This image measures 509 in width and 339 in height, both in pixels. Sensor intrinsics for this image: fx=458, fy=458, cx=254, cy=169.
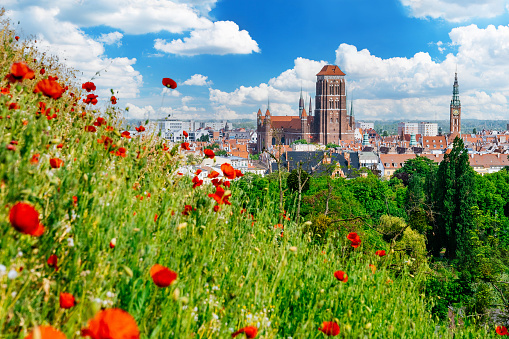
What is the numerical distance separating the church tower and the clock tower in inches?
1980

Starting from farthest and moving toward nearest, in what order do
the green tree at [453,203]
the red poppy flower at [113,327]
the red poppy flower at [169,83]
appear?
the green tree at [453,203], the red poppy flower at [169,83], the red poppy flower at [113,327]

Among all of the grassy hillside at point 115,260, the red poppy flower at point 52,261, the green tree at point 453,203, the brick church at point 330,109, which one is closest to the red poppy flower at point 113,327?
the grassy hillside at point 115,260

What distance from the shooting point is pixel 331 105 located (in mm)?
119875

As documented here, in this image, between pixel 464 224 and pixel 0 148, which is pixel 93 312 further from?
pixel 464 224

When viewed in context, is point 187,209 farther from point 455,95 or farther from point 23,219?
point 455,95

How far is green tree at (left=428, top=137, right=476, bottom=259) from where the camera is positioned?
3219 cm

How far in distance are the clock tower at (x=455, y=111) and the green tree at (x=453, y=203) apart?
12628 cm

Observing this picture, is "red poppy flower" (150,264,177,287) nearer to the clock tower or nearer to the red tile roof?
the red tile roof

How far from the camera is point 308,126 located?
129 m

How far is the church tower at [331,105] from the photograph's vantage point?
393 ft

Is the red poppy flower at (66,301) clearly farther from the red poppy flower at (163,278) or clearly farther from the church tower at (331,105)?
the church tower at (331,105)

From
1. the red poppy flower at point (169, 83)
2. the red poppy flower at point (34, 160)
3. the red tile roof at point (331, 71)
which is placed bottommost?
the red poppy flower at point (34, 160)

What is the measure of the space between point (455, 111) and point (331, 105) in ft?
181

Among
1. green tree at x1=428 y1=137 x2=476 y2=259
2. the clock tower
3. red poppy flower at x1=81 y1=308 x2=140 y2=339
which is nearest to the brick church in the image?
the clock tower
